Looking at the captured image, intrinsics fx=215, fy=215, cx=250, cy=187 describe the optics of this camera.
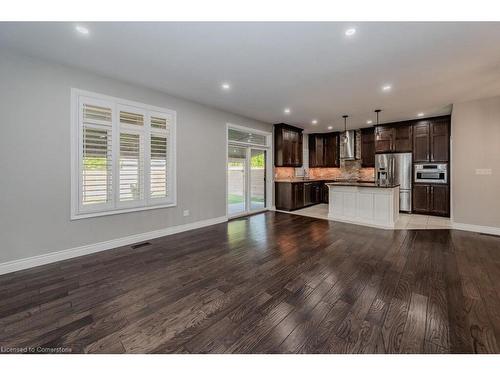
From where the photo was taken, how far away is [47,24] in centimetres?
231

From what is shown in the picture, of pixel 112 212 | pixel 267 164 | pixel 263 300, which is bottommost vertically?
pixel 263 300

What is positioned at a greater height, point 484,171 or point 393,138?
point 393,138

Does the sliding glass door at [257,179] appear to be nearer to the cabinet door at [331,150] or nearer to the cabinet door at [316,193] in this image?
the cabinet door at [316,193]

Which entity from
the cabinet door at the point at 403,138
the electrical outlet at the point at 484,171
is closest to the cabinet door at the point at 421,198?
the cabinet door at the point at 403,138

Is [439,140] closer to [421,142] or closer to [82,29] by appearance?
[421,142]

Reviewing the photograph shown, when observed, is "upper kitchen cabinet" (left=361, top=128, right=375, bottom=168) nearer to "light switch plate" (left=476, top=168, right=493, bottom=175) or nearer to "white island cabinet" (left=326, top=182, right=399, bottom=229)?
"white island cabinet" (left=326, top=182, right=399, bottom=229)

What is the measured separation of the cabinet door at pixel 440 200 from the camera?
5992 millimetres

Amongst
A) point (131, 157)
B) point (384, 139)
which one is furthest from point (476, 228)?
point (131, 157)

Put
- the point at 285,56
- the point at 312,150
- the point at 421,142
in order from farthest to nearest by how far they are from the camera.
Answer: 1. the point at 312,150
2. the point at 421,142
3. the point at 285,56

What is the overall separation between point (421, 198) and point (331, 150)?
137 inches

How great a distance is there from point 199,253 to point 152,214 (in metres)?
1.47

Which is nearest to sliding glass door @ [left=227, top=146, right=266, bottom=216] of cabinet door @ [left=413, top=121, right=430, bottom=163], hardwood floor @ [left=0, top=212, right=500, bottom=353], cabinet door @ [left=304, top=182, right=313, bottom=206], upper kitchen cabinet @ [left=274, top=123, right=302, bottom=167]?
upper kitchen cabinet @ [left=274, top=123, right=302, bottom=167]

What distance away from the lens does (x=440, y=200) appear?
6.08m
